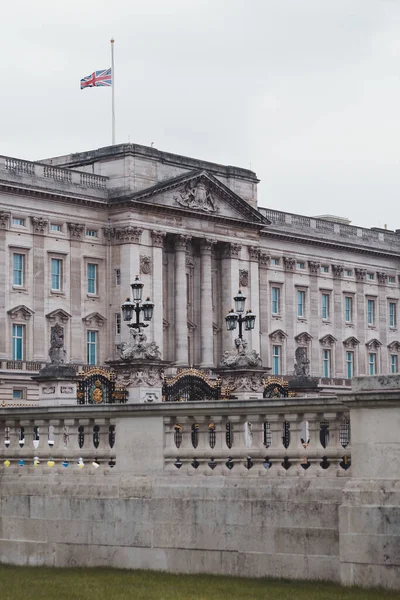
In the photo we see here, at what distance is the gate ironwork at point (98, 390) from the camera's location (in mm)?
49031

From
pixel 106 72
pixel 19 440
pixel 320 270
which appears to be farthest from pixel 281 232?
pixel 19 440

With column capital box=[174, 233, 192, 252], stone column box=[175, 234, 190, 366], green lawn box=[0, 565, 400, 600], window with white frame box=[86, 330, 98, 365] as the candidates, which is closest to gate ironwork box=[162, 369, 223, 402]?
green lawn box=[0, 565, 400, 600]

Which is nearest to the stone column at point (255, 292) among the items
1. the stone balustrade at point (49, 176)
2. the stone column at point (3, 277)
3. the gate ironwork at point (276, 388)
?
the stone balustrade at point (49, 176)

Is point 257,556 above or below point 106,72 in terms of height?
below

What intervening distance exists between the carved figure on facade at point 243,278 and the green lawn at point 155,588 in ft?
277

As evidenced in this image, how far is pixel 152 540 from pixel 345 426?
2.83m

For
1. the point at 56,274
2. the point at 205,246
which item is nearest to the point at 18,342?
the point at 56,274

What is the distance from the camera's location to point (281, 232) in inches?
4316

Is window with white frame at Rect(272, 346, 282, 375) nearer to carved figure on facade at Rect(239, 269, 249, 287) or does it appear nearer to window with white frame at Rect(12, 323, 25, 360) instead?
carved figure on facade at Rect(239, 269, 249, 287)

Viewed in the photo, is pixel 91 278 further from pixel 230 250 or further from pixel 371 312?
pixel 371 312

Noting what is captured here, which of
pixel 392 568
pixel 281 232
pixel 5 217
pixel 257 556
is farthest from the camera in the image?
pixel 281 232

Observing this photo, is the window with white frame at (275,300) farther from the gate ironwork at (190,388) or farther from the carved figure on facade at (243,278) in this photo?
the gate ironwork at (190,388)

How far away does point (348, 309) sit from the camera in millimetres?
118500

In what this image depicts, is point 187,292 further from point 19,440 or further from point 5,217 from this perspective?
point 19,440
